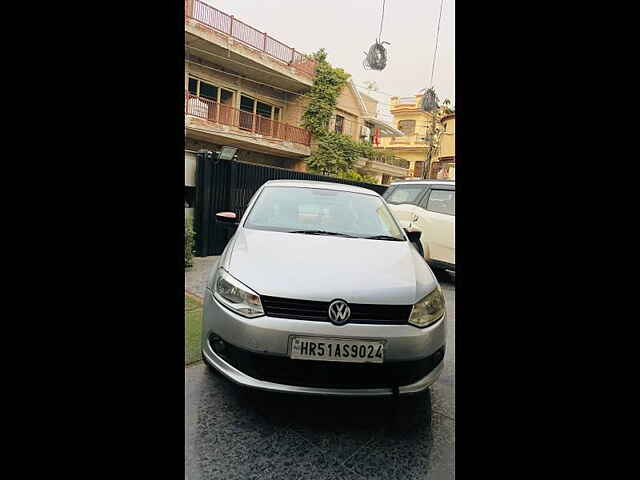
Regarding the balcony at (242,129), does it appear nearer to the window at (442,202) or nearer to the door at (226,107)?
the door at (226,107)

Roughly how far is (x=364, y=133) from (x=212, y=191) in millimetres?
15454

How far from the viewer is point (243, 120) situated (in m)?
14.6

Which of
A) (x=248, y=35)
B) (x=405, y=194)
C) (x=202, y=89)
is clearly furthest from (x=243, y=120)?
(x=405, y=194)

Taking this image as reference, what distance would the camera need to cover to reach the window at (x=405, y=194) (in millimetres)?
6703

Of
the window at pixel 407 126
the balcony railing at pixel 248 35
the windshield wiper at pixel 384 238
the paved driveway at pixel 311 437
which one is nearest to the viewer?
the paved driveway at pixel 311 437

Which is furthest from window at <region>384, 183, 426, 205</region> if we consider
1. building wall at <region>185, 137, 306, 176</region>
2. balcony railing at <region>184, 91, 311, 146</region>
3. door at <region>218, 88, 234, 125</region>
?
door at <region>218, 88, 234, 125</region>

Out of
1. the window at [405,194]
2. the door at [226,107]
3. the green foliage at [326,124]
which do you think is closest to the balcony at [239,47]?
the green foliage at [326,124]

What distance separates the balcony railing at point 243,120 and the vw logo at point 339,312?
37.8 feet

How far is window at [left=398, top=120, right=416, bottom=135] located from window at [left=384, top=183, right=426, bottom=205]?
71.4 feet

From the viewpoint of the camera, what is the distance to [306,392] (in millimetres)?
1992
